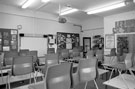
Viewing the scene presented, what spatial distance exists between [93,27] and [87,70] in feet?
21.2

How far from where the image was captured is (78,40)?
896 cm

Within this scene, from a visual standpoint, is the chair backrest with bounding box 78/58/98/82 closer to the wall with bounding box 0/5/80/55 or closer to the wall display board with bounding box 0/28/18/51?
the wall display board with bounding box 0/28/18/51

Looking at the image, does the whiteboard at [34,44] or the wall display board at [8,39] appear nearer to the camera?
the wall display board at [8,39]

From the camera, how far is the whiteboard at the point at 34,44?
599cm

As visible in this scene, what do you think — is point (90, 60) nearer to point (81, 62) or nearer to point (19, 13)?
point (81, 62)

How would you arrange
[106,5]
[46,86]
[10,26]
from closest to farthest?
[46,86]
[106,5]
[10,26]

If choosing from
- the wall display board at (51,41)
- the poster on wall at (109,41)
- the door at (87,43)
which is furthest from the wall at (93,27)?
the wall display board at (51,41)

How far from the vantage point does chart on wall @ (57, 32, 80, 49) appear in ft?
25.0

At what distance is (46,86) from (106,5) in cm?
505

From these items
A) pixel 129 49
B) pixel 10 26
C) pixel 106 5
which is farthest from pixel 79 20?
pixel 10 26

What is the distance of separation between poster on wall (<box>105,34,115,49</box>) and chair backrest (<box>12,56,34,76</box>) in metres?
5.29

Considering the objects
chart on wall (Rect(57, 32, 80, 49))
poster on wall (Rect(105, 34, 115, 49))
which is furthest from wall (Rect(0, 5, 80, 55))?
poster on wall (Rect(105, 34, 115, 49))

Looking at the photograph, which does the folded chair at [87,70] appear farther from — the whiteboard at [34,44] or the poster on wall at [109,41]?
the whiteboard at [34,44]

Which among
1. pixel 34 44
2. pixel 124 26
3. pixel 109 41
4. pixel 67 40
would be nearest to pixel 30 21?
pixel 34 44
